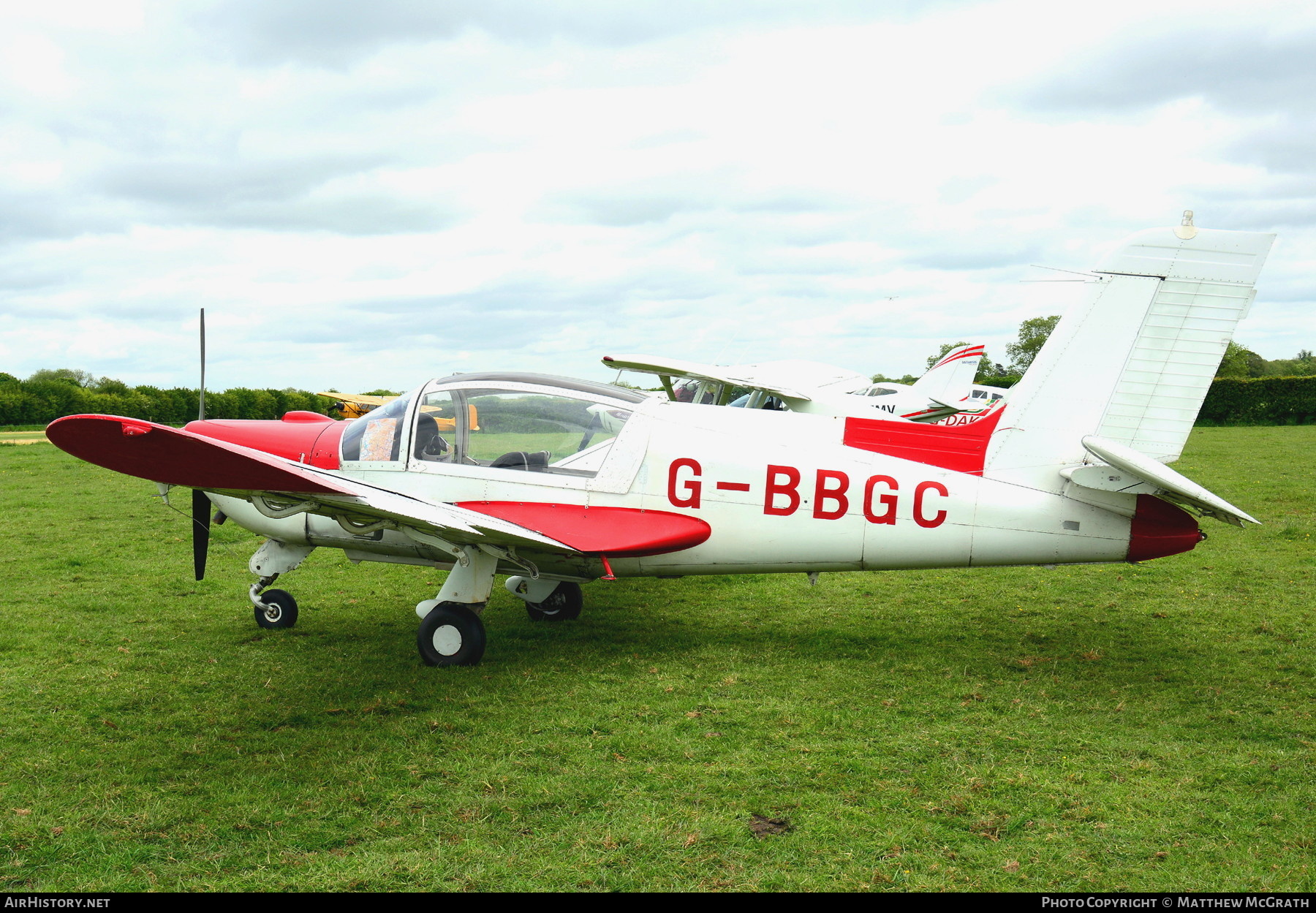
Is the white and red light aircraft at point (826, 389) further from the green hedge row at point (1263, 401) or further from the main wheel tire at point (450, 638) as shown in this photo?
the green hedge row at point (1263, 401)

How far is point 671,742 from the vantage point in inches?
190

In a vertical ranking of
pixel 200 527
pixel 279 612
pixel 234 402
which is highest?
pixel 234 402

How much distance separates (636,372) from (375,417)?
10.3 metres

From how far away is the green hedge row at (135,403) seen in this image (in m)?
33.6

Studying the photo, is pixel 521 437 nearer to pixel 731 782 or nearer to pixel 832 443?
pixel 832 443

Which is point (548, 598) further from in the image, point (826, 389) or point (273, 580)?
point (826, 389)

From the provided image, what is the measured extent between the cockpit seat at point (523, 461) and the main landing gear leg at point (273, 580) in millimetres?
1785

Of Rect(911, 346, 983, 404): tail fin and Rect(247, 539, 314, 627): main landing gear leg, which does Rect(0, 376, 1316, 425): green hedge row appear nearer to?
Rect(911, 346, 983, 404): tail fin

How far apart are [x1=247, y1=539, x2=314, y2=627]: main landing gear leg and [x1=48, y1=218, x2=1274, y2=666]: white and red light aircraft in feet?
1.06

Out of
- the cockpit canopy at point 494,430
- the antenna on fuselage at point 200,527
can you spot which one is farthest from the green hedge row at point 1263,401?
the antenna on fuselage at point 200,527

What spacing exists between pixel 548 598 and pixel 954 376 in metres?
19.1

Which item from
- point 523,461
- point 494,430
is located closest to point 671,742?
point 523,461

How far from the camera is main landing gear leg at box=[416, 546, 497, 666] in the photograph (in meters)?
6.21

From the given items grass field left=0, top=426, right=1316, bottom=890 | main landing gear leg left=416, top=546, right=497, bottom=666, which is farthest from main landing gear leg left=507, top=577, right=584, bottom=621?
main landing gear leg left=416, top=546, right=497, bottom=666
